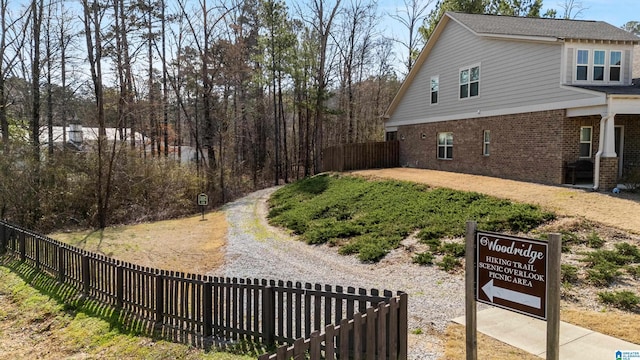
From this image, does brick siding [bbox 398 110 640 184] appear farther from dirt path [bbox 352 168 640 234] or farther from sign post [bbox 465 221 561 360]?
sign post [bbox 465 221 561 360]

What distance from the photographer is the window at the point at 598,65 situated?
14477mm

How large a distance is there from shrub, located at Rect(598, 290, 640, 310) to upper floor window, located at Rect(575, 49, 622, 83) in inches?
409

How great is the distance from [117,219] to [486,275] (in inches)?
723

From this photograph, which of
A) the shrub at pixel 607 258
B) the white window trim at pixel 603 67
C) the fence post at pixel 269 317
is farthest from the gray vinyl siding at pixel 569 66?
the fence post at pixel 269 317

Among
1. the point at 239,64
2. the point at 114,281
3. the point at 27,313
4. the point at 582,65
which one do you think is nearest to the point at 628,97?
the point at 582,65

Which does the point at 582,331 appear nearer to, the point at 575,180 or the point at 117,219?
the point at 575,180

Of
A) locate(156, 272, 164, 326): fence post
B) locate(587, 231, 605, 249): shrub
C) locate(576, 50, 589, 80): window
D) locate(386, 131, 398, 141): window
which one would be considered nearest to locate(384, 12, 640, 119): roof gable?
locate(576, 50, 589, 80): window

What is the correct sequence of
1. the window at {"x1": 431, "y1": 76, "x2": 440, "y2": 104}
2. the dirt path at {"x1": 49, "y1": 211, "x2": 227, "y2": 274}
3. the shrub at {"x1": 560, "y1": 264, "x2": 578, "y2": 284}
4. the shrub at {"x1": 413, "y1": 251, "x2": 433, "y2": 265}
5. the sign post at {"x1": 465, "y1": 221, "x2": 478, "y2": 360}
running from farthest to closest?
the window at {"x1": 431, "y1": 76, "x2": 440, "y2": 104}
the dirt path at {"x1": 49, "y1": 211, "x2": 227, "y2": 274}
the shrub at {"x1": 413, "y1": 251, "x2": 433, "y2": 265}
the shrub at {"x1": 560, "y1": 264, "x2": 578, "y2": 284}
the sign post at {"x1": 465, "y1": 221, "x2": 478, "y2": 360}

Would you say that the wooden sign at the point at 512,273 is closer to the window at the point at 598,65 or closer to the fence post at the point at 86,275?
the fence post at the point at 86,275

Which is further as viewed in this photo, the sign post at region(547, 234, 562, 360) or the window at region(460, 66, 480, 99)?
the window at region(460, 66, 480, 99)

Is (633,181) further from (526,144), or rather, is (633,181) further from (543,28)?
(543,28)

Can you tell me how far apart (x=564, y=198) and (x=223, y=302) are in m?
10.4

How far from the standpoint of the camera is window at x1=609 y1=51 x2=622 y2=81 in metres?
14.7

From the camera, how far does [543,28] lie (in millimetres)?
16844
